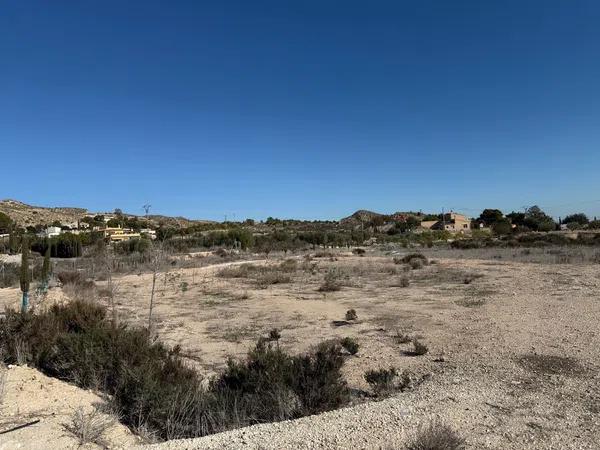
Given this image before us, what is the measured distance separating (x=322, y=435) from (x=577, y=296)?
15340mm

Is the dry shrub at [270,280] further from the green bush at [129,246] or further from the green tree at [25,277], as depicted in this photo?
the green bush at [129,246]

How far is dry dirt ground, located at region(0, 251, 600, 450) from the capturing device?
5672mm

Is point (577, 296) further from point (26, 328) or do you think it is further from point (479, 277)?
point (26, 328)

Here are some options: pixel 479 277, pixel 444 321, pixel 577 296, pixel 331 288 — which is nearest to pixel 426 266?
pixel 479 277

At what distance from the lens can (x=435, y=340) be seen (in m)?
11.9

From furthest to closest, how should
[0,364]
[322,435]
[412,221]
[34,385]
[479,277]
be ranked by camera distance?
[412,221]
[479,277]
[0,364]
[34,385]
[322,435]

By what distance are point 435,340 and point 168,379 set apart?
23.0 ft

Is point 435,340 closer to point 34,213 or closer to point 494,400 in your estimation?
point 494,400

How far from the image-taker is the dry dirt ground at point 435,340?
567cm

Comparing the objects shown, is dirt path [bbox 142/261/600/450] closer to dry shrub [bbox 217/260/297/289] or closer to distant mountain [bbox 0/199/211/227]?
dry shrub [bbox 217/260/297/289]

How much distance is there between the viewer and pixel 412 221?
379ft

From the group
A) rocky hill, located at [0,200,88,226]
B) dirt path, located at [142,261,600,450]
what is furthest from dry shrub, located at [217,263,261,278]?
rocky hill, located at [0,200,88,226]

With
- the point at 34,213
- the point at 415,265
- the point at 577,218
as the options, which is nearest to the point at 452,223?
the point at 577,218

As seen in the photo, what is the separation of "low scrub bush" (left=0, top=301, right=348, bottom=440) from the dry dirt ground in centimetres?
62
